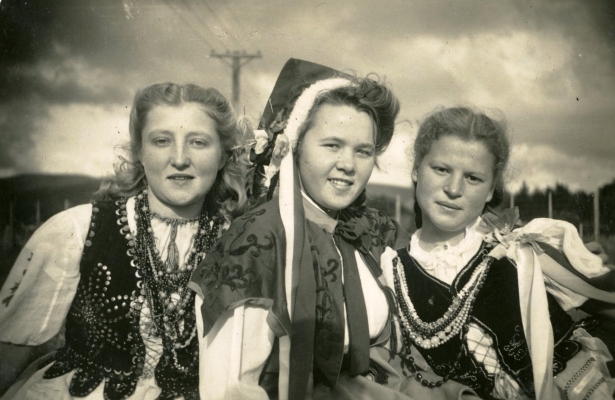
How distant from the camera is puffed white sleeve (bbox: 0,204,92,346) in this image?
2.00m

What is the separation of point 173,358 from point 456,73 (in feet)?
5.51

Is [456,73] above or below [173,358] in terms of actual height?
above

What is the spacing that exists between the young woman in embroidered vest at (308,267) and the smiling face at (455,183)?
208 millimetres

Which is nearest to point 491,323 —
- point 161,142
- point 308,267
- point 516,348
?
point 516,348

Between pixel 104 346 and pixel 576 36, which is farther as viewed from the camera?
pixel 576 36

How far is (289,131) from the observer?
6.56 ft

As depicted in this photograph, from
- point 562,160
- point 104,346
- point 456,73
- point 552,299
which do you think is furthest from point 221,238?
point 562,160

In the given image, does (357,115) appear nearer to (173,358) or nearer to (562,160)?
(562,160)

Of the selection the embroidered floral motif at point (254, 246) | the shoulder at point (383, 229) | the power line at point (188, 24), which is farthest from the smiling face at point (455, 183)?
the power line at point (188, 24)

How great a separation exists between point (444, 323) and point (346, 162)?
2.50 feet

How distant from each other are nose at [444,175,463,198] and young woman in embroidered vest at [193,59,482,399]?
299 mm

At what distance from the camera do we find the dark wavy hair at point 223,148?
2.03 meters

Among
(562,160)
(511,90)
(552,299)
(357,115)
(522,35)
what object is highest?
(522,35)

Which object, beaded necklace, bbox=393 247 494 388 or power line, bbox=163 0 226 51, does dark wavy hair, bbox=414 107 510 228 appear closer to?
beaded necklace, bbox=393 247 494 388
